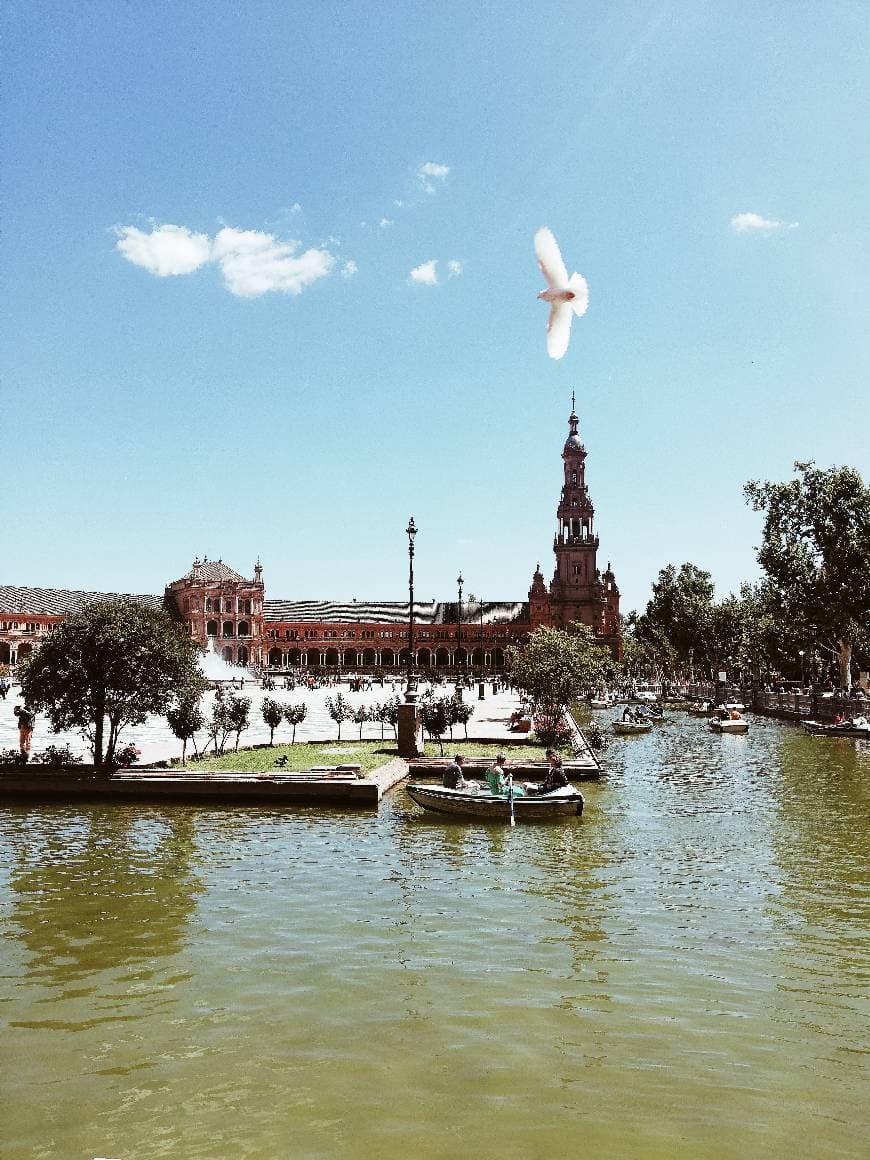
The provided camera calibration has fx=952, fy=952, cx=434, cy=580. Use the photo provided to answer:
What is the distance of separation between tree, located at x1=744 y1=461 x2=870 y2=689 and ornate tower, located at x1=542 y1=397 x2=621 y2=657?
7865cm

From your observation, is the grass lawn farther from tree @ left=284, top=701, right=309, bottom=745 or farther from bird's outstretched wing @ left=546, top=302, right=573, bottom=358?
bird's outstretched wing @ left=546, top=302, right=573, bottom=358

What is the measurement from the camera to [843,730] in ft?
161

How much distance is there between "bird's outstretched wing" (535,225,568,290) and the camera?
13.2 meters

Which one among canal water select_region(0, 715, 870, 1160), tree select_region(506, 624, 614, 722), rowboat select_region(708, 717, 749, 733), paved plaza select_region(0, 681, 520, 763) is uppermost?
tree select_region(506, 624, 614, 722)

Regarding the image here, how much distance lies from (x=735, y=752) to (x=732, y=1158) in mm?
36930

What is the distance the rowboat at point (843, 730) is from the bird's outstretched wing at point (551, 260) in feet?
136

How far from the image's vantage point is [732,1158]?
315 inches

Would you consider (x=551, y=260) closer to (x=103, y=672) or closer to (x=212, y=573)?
(x=103, y=672)

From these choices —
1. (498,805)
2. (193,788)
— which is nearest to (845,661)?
(498,805)

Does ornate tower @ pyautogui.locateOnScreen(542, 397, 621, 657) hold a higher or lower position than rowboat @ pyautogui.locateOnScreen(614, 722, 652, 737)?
higher

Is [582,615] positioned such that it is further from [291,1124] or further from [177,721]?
[291,1124]

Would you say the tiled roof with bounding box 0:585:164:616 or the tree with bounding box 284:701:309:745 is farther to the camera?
the tiled roof with bounding box 0:585:164:616

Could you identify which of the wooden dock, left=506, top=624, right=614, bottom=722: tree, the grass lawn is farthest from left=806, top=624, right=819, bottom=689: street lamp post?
the wooden dock

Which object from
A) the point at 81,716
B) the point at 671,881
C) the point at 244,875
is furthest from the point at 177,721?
the point at 671,881
